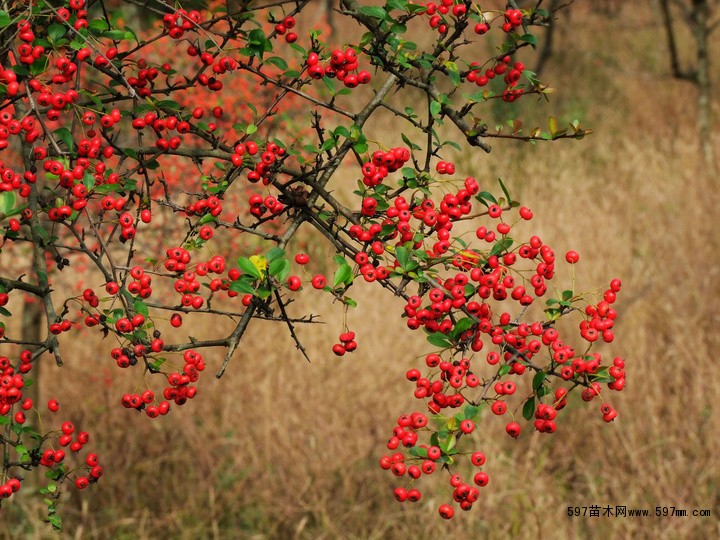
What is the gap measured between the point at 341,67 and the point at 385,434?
3521mm

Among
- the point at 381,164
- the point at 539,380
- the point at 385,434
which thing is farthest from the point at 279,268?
the point at 385,434

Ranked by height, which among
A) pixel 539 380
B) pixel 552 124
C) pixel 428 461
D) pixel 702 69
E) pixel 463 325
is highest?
pixel 702 69

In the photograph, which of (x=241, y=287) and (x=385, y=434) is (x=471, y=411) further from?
(x=385, y=434)

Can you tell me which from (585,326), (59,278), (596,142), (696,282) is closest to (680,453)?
(696,282)

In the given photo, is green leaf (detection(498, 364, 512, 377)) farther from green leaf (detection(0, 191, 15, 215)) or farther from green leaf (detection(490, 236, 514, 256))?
green leaf (detection(0, 191, 15, 215))

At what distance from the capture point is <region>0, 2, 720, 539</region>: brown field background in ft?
14.5

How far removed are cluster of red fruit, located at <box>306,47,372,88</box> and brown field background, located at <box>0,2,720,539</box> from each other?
301 cm

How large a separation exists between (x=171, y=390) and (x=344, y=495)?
3.16 m

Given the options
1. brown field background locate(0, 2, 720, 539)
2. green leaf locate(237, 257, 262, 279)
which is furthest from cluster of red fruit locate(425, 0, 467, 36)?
brown field background locate(0, 2, 720, 539)

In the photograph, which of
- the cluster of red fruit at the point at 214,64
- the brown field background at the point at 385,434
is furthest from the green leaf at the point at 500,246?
the brown field background at the point at 385,434

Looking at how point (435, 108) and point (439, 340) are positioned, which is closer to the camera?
point (439, 340)

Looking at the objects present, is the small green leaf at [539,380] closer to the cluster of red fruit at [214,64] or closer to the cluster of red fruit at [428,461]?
the cluster of red fruit at [428,461]

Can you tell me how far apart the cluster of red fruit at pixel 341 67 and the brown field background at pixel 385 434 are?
3.01 metres

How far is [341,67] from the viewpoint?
1.77 metres
